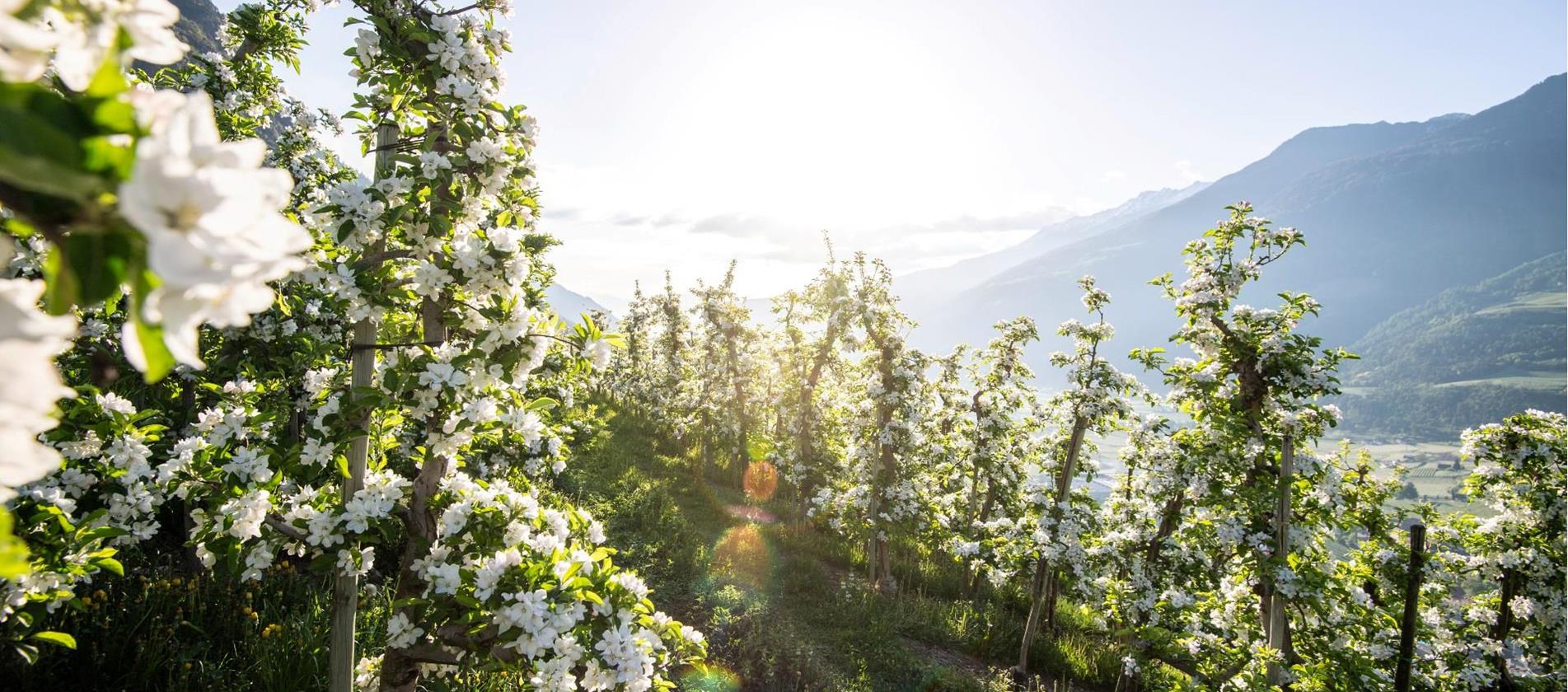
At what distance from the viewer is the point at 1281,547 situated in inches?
242

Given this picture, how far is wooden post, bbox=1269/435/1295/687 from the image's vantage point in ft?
19.9

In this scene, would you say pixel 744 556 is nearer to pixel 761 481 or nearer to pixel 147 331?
pixel 761 481

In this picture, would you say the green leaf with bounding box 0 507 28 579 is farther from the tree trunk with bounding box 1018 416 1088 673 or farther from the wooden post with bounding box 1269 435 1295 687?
the tree trunk with bounding box 1018 416 1088 673

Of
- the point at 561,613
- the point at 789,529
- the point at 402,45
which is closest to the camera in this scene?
the point at 561,613

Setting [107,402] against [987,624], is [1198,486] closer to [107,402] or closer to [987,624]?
[987,624]

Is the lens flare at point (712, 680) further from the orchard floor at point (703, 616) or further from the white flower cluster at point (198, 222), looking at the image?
the white flower cluster at point (198, 222)

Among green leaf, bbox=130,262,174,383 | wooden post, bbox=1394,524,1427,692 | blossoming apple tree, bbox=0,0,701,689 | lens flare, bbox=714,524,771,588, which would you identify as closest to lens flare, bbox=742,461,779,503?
lens flare, bbox=714,524,771,588

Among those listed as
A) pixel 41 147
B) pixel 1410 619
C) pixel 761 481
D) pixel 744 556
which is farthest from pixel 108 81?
pixel 761 481

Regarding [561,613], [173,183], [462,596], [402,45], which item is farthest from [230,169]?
[402,45]

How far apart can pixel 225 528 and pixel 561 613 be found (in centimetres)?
188

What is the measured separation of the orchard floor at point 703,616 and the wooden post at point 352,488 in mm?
874

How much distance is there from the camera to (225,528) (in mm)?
3174

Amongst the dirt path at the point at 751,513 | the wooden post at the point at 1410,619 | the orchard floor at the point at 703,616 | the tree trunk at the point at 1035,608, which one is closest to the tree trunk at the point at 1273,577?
the wooden post at the point at 1410,619

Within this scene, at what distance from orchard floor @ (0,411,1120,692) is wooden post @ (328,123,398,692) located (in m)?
0.87
